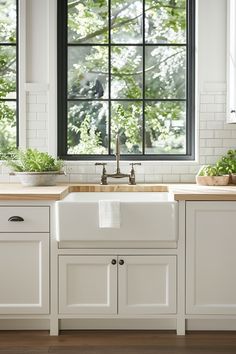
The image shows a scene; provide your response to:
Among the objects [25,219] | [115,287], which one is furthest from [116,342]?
[25,219]

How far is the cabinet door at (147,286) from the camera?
437 cm

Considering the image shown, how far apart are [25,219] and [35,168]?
66 cm

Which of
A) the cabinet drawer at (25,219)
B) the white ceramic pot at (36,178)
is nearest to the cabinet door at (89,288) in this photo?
the cabinet drawer at (25,219)

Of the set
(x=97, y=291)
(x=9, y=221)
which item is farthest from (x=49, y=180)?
(x=97, y=291)

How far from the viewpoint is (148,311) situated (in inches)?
173

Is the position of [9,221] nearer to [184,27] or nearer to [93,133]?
[93,133]

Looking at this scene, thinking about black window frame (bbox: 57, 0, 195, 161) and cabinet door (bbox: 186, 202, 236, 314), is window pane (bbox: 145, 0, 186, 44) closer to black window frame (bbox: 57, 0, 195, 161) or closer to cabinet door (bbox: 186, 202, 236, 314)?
black window frame (bbox: 57, 0, 195, 161)

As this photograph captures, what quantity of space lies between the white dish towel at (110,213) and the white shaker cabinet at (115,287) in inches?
10.8

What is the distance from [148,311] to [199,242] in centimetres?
59

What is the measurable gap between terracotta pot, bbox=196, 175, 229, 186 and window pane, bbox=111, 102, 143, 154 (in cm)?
74

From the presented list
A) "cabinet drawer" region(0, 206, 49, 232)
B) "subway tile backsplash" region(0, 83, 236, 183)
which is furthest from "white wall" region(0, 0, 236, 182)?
"cabinet drawer" region(0, 206, 49, 232)

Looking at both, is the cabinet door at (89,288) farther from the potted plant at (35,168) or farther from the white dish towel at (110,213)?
the potted plant at (35,168)

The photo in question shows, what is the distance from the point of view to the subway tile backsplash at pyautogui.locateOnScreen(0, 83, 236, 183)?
5.29 m

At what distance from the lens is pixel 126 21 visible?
5406 mm
